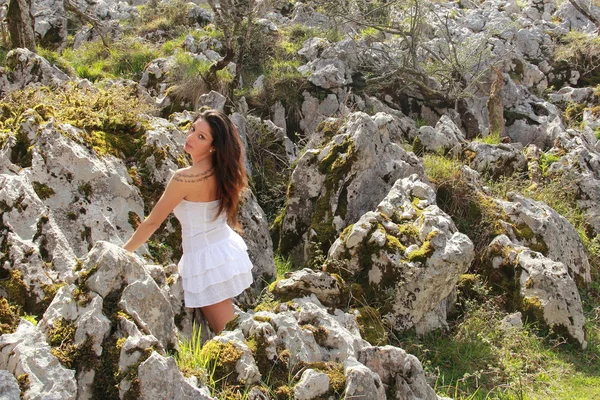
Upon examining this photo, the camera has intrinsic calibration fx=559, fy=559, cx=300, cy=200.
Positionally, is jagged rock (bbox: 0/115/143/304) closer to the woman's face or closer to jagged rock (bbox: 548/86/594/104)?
the woman's face

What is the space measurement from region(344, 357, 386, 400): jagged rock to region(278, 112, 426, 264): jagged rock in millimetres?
3148

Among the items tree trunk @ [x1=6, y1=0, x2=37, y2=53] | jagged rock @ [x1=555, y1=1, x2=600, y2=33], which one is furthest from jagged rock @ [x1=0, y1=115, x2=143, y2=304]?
jagged rock @ [x1=555, y1=1, x2=600, y2=33]

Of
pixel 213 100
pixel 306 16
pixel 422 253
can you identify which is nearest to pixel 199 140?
pixel 422 253

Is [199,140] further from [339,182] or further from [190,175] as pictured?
[339,182]

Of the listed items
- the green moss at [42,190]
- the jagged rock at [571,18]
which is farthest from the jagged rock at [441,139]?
the jagged rock at [571,18]

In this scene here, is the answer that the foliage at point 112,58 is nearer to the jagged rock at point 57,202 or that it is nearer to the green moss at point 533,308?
the jagged rock at point 57,202

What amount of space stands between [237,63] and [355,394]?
1118cm

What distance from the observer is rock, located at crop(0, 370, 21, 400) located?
2.46 m

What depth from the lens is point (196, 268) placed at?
4.23 m

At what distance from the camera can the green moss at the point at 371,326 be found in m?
4.89

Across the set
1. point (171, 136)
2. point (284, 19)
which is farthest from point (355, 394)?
point (284, 19)

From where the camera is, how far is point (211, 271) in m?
4.24

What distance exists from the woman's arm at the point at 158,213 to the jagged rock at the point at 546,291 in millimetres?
4047

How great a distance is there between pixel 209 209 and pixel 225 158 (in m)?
0.42
